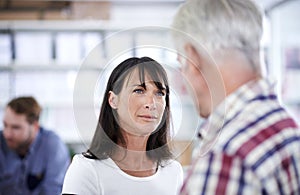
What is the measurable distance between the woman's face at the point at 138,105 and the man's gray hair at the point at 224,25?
0.19 meters

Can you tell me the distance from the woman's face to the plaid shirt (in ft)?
0.67

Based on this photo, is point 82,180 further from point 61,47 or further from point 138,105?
point 61,47

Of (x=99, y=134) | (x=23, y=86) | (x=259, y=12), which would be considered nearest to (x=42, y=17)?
(x=23, y=86)

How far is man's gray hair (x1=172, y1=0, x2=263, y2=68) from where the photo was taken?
863mm

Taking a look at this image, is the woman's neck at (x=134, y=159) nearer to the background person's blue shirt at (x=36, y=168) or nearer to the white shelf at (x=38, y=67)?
the background person's blue shirt at (x=36, y=168)

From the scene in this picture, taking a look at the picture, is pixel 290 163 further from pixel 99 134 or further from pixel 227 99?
pixel 99 134

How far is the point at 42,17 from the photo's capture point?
153 inches

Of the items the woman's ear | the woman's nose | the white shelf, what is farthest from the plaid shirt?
the white shelf

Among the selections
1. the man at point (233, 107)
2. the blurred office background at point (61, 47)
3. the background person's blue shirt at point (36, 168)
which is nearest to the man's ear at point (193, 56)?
the man at point (233, 107)

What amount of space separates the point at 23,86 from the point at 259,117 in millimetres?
3175

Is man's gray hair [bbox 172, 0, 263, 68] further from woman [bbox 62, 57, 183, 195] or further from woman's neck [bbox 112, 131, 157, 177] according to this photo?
woman's neck [bbox 112, 131, 157, 177]

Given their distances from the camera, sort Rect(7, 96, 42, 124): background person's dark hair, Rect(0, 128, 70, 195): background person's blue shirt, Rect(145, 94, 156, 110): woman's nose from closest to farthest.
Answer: Rect(145, 94, 156, 110): woman's nose
Rect(0, 128, 70, 195): background person's blue shirt
Rect(7, 96, 42, 124): background person's dark hair

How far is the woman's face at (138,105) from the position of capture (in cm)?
104

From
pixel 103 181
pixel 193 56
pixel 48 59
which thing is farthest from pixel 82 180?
pixel 48 59
